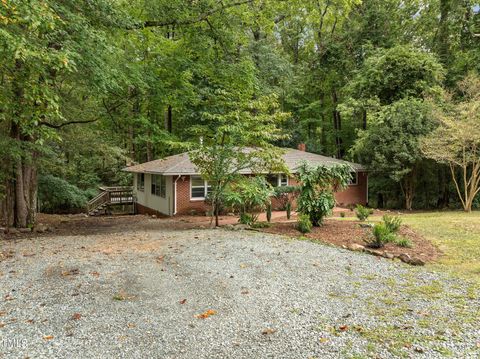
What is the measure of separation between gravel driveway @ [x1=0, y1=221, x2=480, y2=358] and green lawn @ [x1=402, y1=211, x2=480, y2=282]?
0.88m

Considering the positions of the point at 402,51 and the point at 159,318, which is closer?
the point at 159,318

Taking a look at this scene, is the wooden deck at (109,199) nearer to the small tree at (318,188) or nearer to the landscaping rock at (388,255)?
the small tree at (318,188)

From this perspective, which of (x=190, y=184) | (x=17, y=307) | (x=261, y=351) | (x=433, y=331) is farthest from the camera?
(x=190, y=184)

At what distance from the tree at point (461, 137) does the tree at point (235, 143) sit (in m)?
8.93

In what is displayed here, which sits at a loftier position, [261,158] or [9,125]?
[9,125]

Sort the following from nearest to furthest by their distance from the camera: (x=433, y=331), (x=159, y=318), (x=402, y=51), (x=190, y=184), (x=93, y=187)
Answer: (x=433, y=331) → (x=159, y=318) → (x=190, y=184) → (x=402, y=51) → (x=93, y=187)

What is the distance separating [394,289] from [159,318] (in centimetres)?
367

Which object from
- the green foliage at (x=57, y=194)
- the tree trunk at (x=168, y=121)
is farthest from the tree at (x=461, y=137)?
the green foliage at (x=57, y=194)

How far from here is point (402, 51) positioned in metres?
20.2

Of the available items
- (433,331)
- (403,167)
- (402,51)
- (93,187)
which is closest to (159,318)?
(433,331)

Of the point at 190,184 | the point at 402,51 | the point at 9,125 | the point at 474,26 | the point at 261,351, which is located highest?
the point at 474,26

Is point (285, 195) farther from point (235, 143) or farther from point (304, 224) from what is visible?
point (304, 224)

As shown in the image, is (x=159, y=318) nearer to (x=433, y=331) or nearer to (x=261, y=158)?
(x=433, y=331)

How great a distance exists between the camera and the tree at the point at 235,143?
36.3ft
